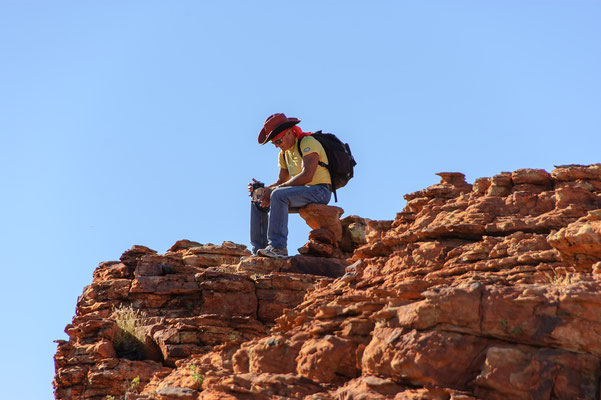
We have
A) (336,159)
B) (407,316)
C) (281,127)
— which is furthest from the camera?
(336,159)

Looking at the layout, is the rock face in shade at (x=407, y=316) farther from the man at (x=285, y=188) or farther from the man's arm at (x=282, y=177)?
the man's arm at (x=282, y=177)

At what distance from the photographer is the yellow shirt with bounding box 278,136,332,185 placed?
16.2 meters

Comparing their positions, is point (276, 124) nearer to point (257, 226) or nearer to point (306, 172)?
point (306, 172)

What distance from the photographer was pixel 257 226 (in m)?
16.6

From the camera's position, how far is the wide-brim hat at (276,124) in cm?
1617

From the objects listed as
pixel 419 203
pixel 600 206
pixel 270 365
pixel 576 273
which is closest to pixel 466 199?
pixel 419 203

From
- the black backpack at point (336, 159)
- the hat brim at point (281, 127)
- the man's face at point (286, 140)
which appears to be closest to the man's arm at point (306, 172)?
the black backpack at point (336, 159)

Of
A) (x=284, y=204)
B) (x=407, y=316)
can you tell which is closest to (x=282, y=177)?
(x=284, y=204)

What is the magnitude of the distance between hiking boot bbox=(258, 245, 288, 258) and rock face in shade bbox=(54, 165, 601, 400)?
12cm

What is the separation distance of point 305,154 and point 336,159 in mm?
569

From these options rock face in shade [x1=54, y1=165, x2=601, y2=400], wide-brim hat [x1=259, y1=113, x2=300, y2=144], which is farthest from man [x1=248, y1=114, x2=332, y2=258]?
rock face in shade [x1=54, y1=165, x2=601, y2=400]

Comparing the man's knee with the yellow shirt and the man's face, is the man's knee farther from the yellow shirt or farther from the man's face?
the man's face

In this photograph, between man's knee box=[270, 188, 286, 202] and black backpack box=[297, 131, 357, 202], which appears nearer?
man's knee box=[270, 188, 286, 202]

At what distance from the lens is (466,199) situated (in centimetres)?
1218
